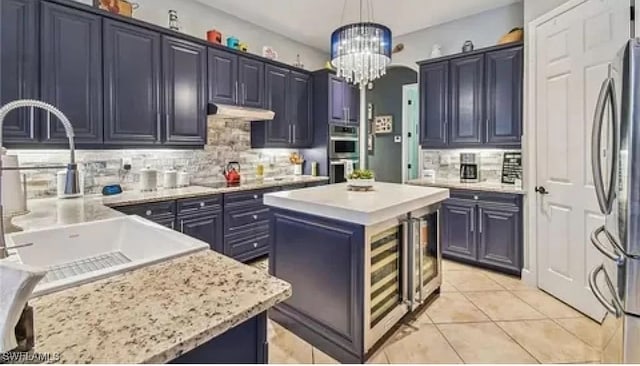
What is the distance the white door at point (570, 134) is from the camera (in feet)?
8.11

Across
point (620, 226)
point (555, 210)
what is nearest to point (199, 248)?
point (620, 226)

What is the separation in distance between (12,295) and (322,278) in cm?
179

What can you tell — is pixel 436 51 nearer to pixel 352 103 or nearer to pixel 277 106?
pixel 352 103

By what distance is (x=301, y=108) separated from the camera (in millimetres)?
4848

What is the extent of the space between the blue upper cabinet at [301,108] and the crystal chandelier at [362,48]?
172cm

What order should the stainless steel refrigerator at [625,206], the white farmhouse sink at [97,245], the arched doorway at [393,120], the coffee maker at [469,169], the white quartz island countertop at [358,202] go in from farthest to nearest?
the arched doorway at [393,120], the coffee maker at [469,169], the white quartz island countertop at [358,202], the stainless steel refrigerator at [625,206], the white farmhouse sink at [97,245]

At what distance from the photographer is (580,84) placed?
264cm

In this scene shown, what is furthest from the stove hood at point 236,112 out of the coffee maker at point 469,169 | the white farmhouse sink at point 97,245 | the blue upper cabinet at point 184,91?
the coffee maker at point 469,169

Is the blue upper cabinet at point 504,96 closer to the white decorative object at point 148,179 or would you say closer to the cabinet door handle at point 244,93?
the cabinet door handle at point 244,93

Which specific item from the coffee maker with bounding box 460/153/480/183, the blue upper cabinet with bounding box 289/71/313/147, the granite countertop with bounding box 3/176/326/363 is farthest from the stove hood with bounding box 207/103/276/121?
the granite countertop with bounding box 3/176/326/363

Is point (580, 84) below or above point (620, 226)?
above

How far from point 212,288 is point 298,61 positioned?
4662 millimetres

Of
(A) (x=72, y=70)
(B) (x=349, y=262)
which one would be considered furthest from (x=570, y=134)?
(A) (x=72, y=70)

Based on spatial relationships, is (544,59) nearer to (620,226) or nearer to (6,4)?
(620,226)
